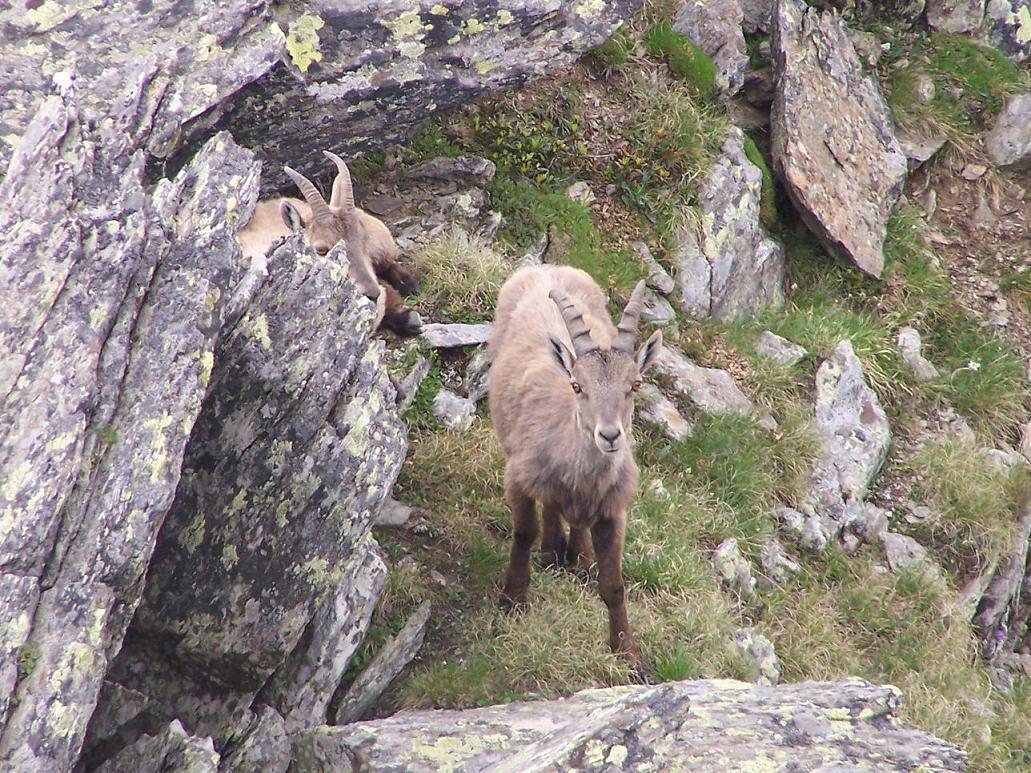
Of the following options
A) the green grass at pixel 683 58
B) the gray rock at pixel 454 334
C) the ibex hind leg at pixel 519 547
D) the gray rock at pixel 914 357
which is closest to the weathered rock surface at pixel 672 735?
the ibex hind leg at pixel 519 547

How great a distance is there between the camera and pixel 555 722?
6.43 meters

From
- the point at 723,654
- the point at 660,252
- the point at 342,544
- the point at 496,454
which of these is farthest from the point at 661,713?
the point at 660,252

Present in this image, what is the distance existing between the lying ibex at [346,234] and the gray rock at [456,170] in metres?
1.27

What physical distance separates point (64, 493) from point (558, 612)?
14.8ft

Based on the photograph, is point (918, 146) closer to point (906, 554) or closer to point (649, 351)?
point (906, 554)

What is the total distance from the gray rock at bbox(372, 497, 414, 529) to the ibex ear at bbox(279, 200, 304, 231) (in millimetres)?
2510

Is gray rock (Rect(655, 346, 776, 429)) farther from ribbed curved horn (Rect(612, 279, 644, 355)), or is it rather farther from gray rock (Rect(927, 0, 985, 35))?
gray rock (Rect(927, 0, 985, 35))

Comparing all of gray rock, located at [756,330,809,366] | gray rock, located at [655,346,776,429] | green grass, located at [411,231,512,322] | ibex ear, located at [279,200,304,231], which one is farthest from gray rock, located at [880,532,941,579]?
ibex ear, located at [279,200,304,231]

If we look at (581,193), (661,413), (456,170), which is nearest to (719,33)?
(581,193)

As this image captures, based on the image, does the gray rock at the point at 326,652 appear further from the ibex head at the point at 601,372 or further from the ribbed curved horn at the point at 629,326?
the ribbed curved horn at the point at 629,326

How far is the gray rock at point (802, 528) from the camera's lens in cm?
1059

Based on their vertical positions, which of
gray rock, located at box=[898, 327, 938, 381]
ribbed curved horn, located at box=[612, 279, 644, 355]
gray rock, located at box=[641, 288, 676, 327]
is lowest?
gray rock, located at box=[898, 327, 938, 381]

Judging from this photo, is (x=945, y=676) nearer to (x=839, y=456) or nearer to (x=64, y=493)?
(x=839, y=456)

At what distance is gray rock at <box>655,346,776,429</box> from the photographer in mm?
10961
